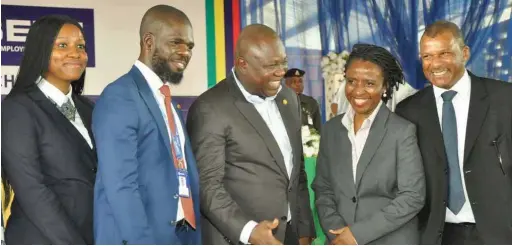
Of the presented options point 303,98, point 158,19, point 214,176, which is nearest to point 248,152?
point 214,176

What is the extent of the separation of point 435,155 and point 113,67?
16.8 ft

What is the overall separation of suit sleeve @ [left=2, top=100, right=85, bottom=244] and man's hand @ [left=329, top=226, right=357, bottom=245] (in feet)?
3.96

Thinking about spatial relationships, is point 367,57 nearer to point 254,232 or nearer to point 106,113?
point 254,232

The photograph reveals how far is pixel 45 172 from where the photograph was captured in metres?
3.24

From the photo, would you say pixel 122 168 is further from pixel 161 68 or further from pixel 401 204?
pixel 401 204

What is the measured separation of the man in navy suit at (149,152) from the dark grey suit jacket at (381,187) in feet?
2.38

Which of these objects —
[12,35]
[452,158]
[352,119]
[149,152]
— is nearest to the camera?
[149,152]

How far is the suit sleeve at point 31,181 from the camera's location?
314cm

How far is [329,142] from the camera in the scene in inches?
147

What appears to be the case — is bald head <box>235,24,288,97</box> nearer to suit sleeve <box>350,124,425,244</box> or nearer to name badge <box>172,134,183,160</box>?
name badge <box>172,134,183,160</box>

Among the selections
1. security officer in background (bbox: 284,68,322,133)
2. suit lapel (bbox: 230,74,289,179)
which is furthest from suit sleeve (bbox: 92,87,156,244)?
security officer in background (bbox: 284,68,322,133)

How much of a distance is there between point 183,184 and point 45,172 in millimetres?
603

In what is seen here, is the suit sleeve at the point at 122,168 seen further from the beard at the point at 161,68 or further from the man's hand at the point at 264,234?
the man's hand at the point at 264,234

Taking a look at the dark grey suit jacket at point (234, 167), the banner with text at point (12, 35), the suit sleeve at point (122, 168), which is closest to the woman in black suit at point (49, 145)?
the suit sleeve at point (122, 168)
